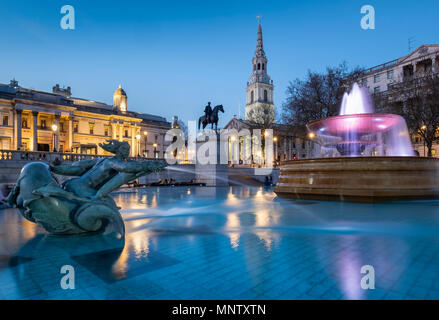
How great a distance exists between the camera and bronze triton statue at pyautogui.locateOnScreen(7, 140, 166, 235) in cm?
338

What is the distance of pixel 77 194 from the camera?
3.71 meters

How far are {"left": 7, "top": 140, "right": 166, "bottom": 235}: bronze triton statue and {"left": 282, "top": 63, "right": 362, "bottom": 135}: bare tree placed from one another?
28514 mm

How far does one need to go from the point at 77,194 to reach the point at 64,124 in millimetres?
56815

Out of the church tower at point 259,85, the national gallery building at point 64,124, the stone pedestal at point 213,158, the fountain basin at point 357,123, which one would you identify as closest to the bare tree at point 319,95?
the stone pedestal at point 213,158

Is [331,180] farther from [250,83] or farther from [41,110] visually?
[250,83]

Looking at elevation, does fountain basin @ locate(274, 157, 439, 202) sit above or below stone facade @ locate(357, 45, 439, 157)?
below

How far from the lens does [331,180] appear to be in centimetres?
912

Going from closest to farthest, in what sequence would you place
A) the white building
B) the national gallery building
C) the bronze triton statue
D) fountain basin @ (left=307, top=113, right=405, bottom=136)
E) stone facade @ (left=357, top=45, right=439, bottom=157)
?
the bronze triton statue
fountain basin @ (left=307, top=113, right=405, bottom=136)
stone facade @ (left=357, top=45, right=439, bottom=157)
the white building
the national gallery building

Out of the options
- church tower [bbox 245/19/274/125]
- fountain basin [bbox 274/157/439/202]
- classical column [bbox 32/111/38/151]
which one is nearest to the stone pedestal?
fountain basin [bbox 274/157/439/202]

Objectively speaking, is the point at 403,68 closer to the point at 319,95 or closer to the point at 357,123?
the point at 319,95

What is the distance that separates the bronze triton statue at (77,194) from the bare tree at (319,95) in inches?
1123

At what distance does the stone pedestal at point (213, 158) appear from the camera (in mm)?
22797
